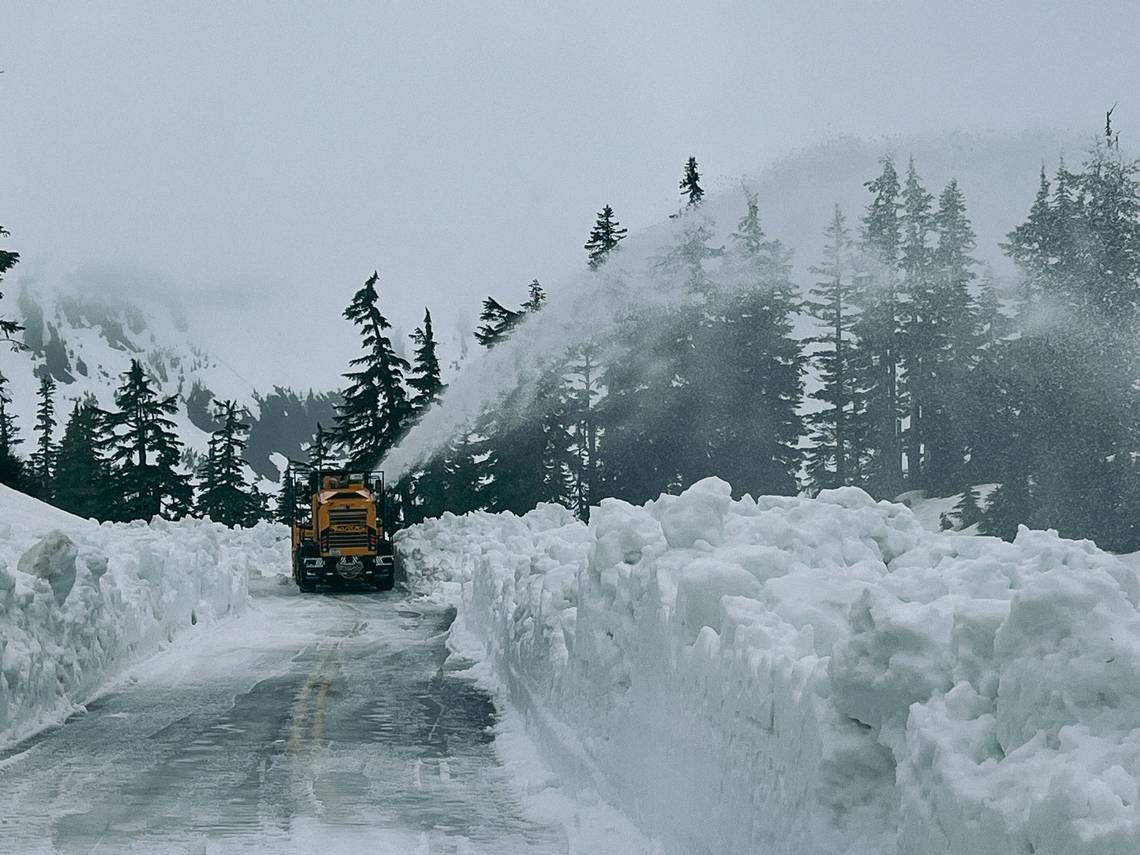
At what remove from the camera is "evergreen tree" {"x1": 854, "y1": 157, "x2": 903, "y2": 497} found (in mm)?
48938

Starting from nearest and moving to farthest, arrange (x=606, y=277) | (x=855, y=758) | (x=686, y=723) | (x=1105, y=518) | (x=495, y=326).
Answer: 1. (x=855, y=758)
2. (x=686, y=723)
3. (x=1105, y=518)
4. (x=606, y=277)
5. (x=495, y=326)

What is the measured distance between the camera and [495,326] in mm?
53562

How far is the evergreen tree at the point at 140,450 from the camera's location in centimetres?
6606

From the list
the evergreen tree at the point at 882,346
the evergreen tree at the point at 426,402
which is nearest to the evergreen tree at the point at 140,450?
the evergreen tree at the point at 426,402

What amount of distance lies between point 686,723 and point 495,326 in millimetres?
47304

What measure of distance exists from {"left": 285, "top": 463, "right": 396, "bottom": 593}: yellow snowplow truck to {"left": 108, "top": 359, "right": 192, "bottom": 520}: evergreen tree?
3496cm

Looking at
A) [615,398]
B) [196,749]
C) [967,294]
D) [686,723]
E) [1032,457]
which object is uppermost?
[967,294]

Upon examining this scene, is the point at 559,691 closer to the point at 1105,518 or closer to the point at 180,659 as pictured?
the point at 180,659

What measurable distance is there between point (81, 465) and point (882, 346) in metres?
50.9

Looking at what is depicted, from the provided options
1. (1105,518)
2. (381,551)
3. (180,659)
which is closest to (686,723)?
(180,659)

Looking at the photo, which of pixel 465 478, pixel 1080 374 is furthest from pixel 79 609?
pixel 465 478

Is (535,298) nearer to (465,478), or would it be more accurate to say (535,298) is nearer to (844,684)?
(465,478)

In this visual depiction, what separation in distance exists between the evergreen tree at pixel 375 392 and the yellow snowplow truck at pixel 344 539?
20489mm

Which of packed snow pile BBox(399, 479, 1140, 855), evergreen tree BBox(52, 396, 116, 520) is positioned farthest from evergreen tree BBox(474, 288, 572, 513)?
packed snow pile BBox(399, 479, 1140, 855)
